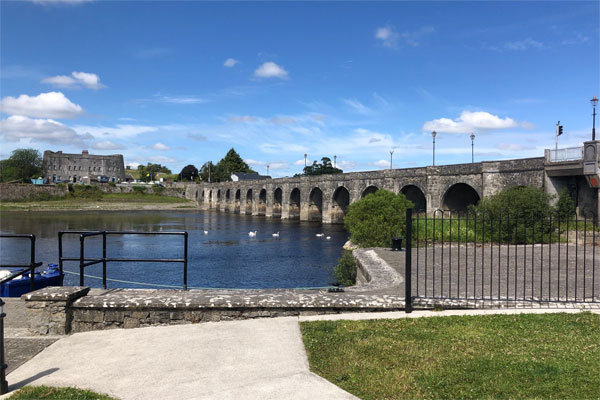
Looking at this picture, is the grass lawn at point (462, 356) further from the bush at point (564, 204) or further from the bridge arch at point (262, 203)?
the bridge arch at point (262, 203)

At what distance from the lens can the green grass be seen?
4328 millimetres

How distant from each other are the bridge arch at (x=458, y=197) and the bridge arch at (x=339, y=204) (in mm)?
17624

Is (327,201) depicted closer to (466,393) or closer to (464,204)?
(464,204)

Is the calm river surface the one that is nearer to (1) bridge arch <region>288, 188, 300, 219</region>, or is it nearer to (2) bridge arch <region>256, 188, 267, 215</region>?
(1) bridge arch <region>288, 188, 300, 219</region>

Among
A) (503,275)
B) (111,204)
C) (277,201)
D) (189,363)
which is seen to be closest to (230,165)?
(111,204)

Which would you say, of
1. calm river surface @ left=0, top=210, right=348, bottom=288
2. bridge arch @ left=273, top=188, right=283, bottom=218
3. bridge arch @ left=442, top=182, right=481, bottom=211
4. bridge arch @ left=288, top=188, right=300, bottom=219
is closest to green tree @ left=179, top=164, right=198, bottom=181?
bridge arch @ left=273, top=188, right=283, bottom=218

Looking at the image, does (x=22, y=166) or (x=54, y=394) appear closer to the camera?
(x=54, y=394)

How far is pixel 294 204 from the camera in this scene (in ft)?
208

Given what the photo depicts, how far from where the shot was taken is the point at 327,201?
53.6 meters

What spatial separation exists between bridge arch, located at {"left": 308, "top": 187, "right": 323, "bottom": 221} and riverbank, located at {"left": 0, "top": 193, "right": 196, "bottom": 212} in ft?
128

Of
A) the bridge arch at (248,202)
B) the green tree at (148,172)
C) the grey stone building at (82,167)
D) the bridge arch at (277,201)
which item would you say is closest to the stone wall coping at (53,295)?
the bridge arch at (277,201)

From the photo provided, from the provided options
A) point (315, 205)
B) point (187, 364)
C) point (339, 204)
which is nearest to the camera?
point (187, 364)

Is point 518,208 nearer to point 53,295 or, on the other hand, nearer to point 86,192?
point 53,295

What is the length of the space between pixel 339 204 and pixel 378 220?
32456mm
